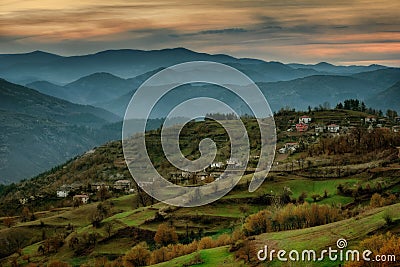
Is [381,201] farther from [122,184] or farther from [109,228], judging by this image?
[122,184]

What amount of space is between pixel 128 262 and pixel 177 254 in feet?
15.4

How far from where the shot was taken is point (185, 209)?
73.0m

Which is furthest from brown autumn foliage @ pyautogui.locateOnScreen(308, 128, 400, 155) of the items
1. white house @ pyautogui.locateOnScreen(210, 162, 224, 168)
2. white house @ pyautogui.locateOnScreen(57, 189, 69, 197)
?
white house @ pyautogui.locateOnScreen(57, 189, 69, 197)

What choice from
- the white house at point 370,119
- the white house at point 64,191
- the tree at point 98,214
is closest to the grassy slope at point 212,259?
the tree at point 98,214

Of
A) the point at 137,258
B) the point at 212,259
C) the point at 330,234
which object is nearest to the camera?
the point at 330,234

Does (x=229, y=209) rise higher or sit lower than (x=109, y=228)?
higher

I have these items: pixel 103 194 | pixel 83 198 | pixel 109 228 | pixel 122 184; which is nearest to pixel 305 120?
pixel 122 184

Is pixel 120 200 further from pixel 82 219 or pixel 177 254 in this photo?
pixel 177 254

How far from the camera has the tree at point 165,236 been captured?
62.2 meters

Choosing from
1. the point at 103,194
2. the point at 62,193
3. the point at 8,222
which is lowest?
the point at 8,222

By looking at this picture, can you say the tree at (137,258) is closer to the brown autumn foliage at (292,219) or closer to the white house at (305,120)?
the brown autumn foliage at (292,219)

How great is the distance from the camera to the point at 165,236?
206ft

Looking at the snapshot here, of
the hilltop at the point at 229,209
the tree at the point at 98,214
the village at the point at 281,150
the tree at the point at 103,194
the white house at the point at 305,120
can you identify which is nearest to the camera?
the hilltop at the point at 229,209

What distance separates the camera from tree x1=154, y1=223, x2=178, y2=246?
62.2 metres
